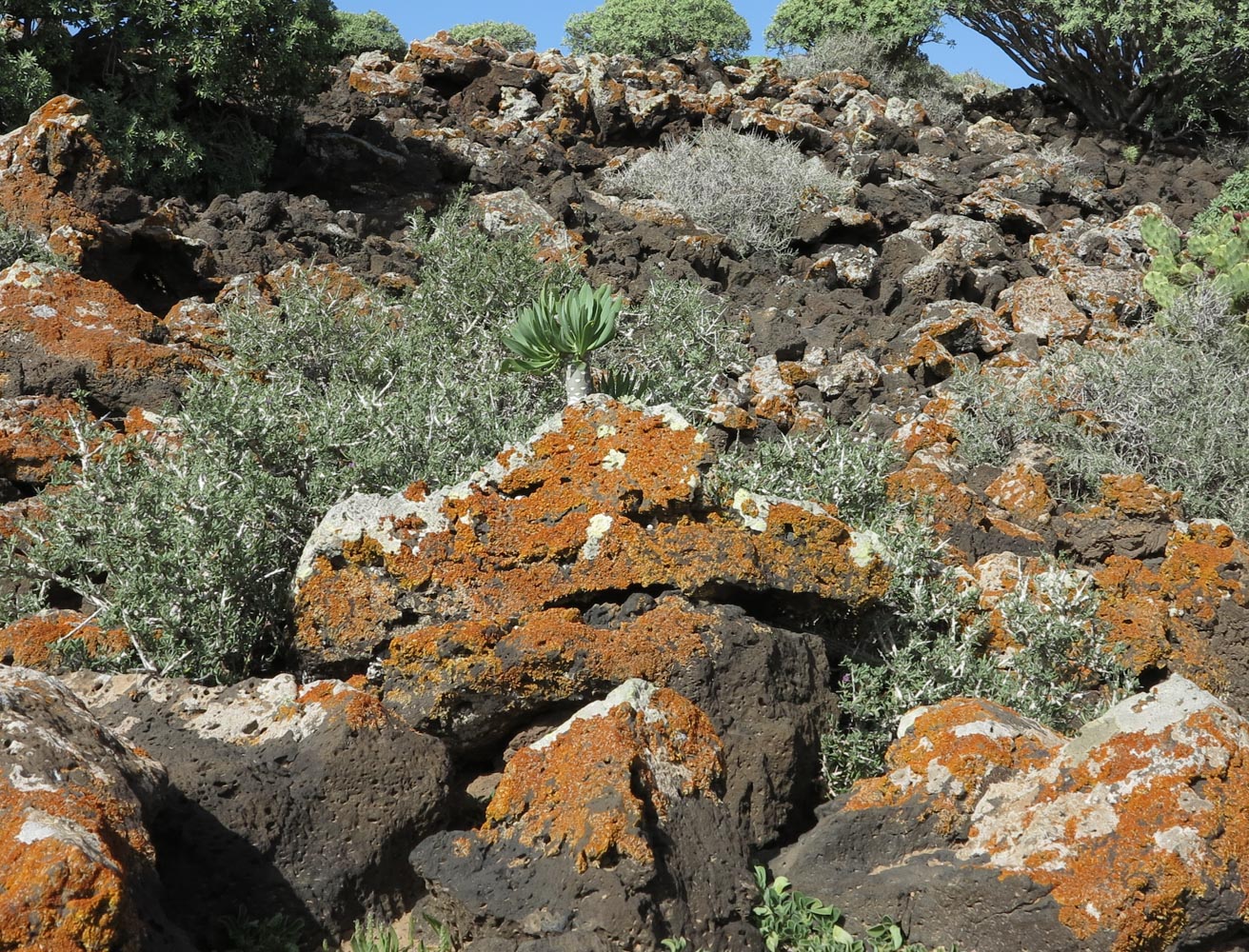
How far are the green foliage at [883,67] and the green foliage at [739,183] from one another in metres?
6.41

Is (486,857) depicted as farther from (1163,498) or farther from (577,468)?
(1163,498)

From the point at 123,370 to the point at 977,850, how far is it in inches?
241

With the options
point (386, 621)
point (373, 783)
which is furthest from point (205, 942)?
point (386, 621)

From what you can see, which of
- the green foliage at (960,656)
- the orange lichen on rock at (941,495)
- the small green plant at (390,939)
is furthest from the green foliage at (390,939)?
the orange lichen on rock at (941,495)

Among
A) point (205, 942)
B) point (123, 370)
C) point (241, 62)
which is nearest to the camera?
point (205, 942)

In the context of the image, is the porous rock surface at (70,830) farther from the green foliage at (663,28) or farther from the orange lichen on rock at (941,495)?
the green foliage at (663,28)

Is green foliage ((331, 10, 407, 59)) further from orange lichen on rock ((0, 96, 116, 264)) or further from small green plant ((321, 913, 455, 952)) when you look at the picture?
small green plant ((321, 913, 455, 952))

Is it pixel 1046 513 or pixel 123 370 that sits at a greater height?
pixel 123 370

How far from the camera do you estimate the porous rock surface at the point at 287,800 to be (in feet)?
11.7

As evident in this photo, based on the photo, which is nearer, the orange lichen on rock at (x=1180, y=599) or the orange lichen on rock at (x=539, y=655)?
the orange lichen on rock at (x=539, y=655)

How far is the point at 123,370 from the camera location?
7.41m

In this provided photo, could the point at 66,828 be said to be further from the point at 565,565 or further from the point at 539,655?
the point at 565,565

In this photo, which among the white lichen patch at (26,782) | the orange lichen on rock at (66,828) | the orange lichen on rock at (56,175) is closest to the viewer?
the orange lichen on rock at (66,828)

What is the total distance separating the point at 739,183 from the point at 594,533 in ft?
33.0
